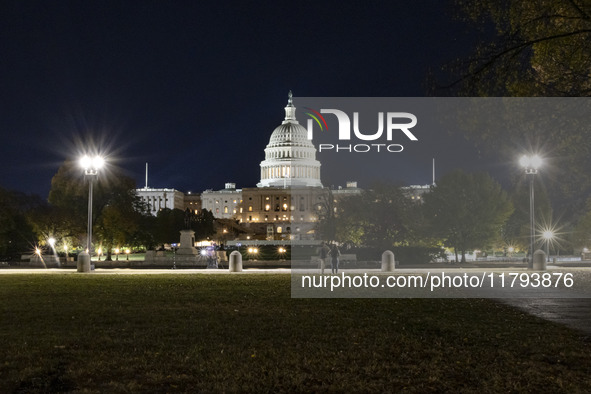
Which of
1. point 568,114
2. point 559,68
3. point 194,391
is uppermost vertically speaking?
point 559,68

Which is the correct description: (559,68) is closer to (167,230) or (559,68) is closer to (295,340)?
(295,340)

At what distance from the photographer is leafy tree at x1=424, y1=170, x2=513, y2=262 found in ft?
182

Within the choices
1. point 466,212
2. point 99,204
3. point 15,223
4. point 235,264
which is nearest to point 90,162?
point 235,264

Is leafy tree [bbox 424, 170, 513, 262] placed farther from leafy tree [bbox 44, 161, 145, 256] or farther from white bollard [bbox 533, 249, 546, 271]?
leafy tree [bbox 44, 161, 145, 256]

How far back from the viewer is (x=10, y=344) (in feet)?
33.2

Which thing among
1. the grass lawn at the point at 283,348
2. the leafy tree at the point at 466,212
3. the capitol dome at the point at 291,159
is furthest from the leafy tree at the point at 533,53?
the capitol dome at the point at 291,159

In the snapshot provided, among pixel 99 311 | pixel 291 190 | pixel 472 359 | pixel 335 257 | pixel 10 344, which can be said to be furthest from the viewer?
pixel 291 190

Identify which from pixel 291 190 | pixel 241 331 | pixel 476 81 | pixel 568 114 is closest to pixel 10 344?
pixel 241 331

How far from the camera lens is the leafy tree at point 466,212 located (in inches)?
2181

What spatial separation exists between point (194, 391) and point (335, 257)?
78.8 ft

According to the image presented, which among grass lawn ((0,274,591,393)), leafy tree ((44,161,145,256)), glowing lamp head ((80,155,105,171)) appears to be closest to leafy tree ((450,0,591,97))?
grass lawn ((0,274,591,393))

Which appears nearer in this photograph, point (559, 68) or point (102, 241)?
point (559, 68)

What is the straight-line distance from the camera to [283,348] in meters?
9.91

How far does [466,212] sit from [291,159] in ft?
391
